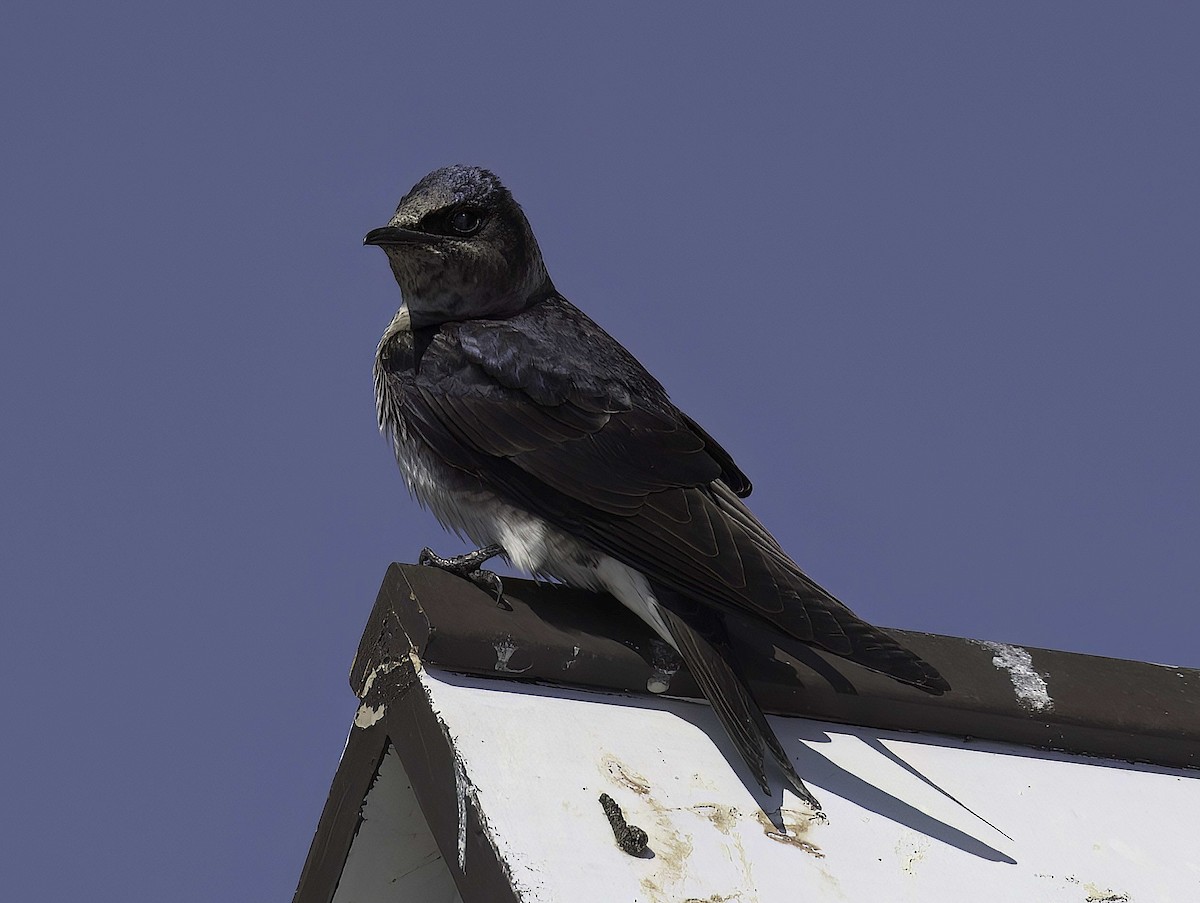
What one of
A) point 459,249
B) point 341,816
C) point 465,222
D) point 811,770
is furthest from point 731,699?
point 465,222

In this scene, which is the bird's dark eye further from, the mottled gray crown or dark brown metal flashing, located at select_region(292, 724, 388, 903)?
dark brown metal flashing, located at select_region(292, 724, 388, 903)

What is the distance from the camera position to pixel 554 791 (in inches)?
111

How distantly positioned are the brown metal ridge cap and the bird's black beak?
4.39 ft

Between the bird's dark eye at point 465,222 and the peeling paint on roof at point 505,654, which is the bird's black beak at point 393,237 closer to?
the bird's dark eye at point 465,222

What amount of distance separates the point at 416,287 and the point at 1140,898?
241 cm

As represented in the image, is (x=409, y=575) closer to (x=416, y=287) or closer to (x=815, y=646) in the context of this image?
(x=815, y=646)

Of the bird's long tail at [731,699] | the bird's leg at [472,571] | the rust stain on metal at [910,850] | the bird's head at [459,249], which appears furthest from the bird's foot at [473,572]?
the bird's head at [459,249]

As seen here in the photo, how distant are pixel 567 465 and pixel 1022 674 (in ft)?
3.50

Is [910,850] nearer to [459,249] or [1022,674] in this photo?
[1022,674]

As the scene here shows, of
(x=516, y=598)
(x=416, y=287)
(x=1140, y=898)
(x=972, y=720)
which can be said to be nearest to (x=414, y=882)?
(x=516, y=598)

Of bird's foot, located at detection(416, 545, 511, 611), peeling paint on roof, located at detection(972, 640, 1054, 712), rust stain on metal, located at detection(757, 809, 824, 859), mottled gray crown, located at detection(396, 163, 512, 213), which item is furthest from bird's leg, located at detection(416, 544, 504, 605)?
mottled gray crown, located at detection(396, 163, 512, 213)

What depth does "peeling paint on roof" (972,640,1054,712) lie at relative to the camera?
358cm

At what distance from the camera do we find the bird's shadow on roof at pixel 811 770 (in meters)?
3.08

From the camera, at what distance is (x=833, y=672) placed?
3486 millimetres
